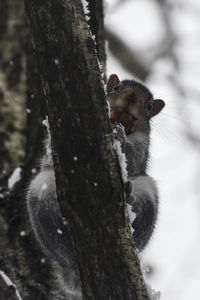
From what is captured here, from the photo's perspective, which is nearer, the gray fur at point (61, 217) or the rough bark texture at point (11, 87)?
the gray fur at point (61, 217)

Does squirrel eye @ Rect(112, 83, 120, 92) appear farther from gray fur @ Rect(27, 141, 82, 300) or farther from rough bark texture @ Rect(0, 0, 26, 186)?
gray fur @ Rect(27, 141, 82, 300)

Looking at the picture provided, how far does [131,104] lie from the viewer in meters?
4.32

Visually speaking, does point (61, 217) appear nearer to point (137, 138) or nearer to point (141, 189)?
point (141, 189)

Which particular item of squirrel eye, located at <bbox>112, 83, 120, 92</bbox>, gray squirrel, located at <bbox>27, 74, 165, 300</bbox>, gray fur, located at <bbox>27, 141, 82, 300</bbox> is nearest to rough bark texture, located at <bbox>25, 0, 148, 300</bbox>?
gray squirrel, located at <bbox>27, 74, 165, 300</bbox>

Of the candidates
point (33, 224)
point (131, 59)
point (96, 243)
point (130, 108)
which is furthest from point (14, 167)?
point (131, 59)

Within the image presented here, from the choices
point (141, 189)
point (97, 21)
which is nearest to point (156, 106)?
point (141, 189)

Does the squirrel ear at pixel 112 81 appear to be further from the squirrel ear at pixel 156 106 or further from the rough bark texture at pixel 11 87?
the rough bark texture at pixel 11 87

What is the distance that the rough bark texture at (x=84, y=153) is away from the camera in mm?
2445

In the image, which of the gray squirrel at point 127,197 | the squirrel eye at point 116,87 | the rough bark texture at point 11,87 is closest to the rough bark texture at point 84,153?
the gray squirrel at point 127,197

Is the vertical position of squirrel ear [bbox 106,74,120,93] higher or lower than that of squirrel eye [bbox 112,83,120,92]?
higher

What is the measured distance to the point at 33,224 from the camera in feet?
12.8

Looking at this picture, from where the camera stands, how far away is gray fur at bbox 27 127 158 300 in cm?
382

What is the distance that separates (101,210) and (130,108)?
6.02 ft

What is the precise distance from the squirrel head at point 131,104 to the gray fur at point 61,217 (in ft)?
0.64
